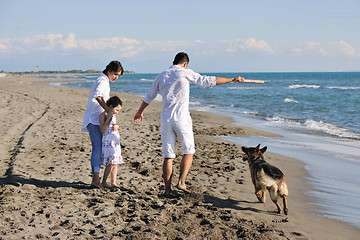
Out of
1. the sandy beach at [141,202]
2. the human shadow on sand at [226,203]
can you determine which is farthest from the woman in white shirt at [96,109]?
the human shadow on sand at [226,203]

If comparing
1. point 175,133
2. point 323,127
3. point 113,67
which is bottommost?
point 323,127

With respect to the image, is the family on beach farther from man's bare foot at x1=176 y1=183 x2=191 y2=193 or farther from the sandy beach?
the sandy beach

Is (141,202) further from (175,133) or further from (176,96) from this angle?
(176,96)

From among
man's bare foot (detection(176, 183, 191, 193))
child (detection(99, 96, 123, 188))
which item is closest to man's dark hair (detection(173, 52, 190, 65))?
child (detection(99, 96, 123, 188))

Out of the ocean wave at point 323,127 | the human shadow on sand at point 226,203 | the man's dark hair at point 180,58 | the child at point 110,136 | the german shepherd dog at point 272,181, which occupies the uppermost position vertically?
the man's dark hair at point 180,58

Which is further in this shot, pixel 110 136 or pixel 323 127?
pixel 323 127

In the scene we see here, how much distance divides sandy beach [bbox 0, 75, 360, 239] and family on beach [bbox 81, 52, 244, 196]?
0.47 m

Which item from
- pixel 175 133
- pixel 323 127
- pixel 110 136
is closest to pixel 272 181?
pixel 175 133

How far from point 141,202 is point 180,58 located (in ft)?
6.70

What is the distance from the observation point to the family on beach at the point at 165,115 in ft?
13.8

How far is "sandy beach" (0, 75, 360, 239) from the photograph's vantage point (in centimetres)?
348

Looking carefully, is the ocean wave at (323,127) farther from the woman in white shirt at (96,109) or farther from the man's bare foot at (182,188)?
the woman in white shirt at (96,109)

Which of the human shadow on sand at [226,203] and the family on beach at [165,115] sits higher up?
the family on beach at [165,115]

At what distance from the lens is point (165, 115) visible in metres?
4.24
